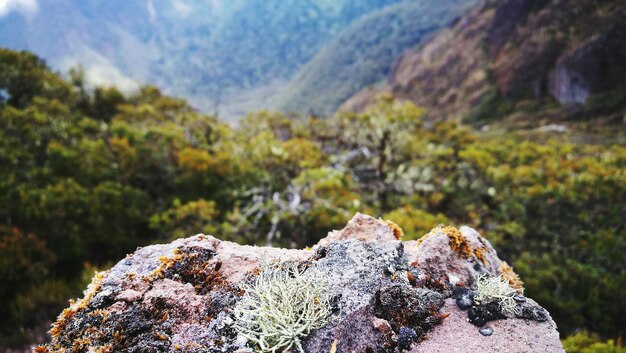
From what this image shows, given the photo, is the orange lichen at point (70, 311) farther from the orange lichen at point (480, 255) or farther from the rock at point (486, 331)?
the orange lichen at point (480, 255)

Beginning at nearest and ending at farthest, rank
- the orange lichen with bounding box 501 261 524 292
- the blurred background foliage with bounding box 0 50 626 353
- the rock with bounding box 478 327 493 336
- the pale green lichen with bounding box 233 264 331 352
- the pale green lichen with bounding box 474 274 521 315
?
the pale green lichen with bounding box 233 264 331 352 → the rock with bounding box 478 327 493 336 → the pale green lichen with bounding box 474 274 521 315 → the orange lichen with bounding box 501 261 524 292 → the blurred background foliage with bounding box 0 50 626 353

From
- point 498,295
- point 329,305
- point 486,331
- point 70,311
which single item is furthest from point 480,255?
point 70,311

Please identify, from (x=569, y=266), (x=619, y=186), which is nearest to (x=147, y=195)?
(x=569, y=266)

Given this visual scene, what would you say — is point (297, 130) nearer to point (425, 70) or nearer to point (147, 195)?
point (147, 195)

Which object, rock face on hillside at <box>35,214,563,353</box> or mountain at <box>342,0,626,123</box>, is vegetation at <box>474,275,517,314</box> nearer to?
rock face on hillside at <box>35,214,563,353</box>

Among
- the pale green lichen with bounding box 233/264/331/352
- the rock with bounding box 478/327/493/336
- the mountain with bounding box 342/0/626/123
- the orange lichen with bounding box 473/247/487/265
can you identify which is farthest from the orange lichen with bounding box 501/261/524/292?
the mountain with bounding box 342/0/626/123

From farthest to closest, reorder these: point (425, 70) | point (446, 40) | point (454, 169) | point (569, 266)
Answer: point (446, 40) → point (425, 70) → point (454, 169) → point (569, 266)

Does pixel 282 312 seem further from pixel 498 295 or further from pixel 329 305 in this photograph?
pixel 498 295
